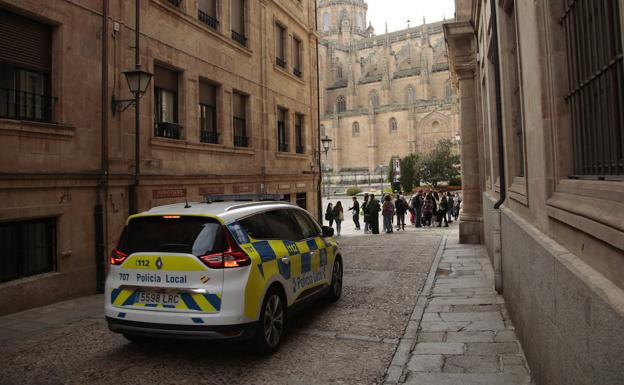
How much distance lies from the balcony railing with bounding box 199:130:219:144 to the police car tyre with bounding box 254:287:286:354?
25.1ft

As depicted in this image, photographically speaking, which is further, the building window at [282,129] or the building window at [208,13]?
the building window at [282,129]

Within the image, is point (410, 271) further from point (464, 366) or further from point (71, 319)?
point (71, 319)

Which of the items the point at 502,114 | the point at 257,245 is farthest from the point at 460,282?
the point at 257,245

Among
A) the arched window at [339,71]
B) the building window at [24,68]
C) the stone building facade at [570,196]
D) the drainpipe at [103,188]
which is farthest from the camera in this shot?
the arched window at [339,71]

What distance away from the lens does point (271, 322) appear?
5004mm

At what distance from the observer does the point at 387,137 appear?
75.2m

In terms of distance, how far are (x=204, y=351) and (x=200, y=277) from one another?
1147 millimetres

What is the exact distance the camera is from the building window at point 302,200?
17625 millimetres

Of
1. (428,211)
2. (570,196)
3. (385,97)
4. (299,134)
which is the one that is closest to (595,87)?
(570,196)

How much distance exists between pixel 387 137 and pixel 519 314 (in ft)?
235

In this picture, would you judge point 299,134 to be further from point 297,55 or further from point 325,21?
point 325,21

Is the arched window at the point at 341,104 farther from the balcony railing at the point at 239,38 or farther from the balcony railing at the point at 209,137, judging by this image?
the balcony railing at the point at 209,137

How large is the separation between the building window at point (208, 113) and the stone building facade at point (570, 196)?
8.55m

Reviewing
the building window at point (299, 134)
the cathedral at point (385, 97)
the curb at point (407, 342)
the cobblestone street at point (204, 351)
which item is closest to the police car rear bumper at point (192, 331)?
the cobblestone street at point (204, 351)
